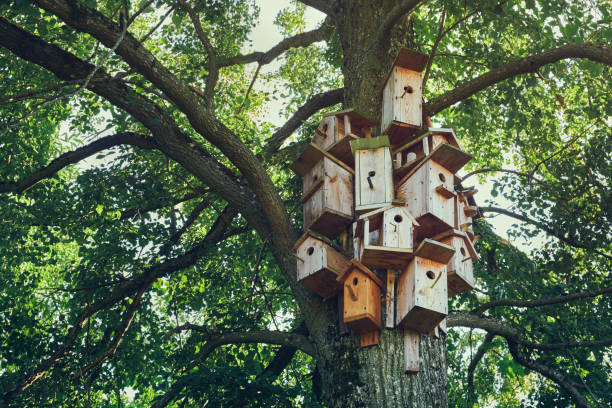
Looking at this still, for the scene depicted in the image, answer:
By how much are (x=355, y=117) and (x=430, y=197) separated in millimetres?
1180

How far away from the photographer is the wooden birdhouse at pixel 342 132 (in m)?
4.84

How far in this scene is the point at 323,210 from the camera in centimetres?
437

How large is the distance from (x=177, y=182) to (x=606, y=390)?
4.97m

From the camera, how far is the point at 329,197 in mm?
4453

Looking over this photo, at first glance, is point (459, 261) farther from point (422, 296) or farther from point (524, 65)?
point (524, 65)

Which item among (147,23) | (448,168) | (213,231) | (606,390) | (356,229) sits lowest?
(606,390)

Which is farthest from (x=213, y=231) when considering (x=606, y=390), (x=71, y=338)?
(x=606, y=390)

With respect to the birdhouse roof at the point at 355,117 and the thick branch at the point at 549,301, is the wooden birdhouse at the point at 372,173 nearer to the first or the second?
the birdhouse roof at the point at 355,117

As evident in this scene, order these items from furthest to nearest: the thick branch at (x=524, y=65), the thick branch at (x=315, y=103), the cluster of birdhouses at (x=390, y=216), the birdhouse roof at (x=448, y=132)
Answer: the thick branch at (x=315, y=103) < the thick branch at (x=524, y=65) < the birdhouse roof at (x=448, y=132) < the cluster of birdhouses at (x=390, y=216)

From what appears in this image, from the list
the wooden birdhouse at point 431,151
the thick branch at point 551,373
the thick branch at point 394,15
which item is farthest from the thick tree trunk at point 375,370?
the thick branch at point 394,15

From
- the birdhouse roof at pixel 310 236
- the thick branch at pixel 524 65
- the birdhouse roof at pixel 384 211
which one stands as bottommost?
the birdhouse roof at pixel 310 236

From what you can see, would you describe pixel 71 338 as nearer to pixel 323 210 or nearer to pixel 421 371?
pixel 323 210

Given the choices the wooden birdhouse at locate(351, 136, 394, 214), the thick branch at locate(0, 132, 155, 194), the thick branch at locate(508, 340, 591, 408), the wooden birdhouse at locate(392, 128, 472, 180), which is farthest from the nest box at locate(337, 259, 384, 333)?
the thick branch at locate(0, 132, 155, 194)

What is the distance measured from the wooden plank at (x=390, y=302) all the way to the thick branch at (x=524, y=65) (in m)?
1.61
